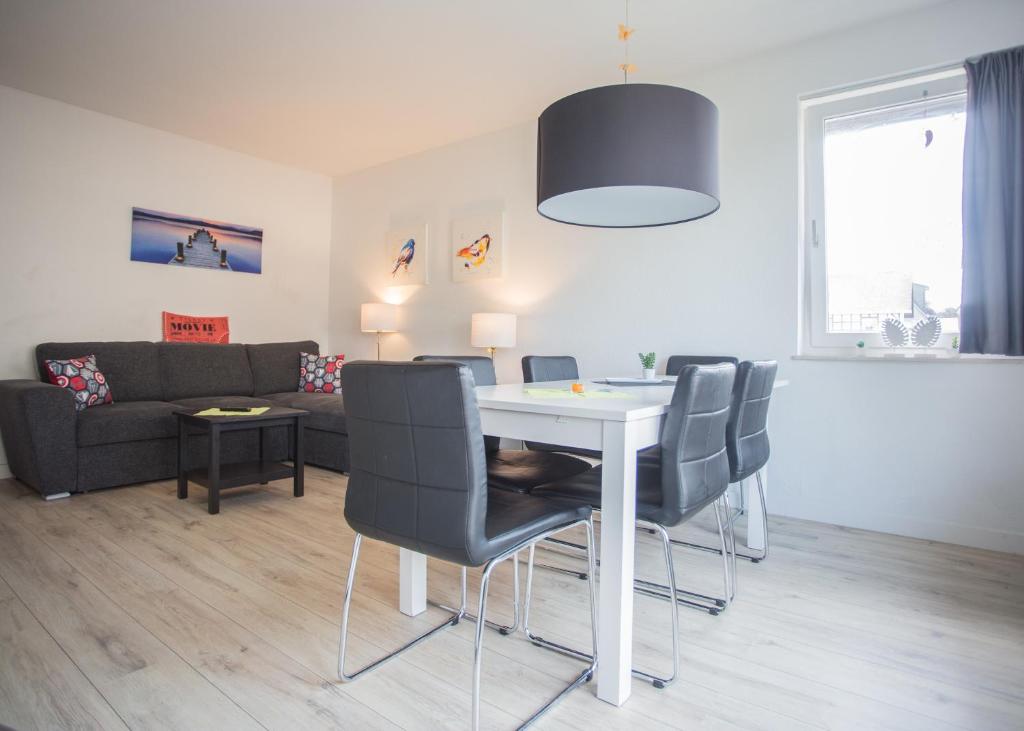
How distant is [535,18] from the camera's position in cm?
291

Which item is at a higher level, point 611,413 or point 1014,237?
point 1014,237

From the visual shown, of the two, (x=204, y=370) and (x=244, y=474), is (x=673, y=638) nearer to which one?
(x=244, y=474)

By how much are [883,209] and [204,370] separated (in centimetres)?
462

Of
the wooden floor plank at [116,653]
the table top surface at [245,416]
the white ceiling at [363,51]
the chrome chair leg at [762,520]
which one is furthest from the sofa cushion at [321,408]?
the chrome chair leg at [762,520]

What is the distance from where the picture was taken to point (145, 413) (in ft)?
11.8

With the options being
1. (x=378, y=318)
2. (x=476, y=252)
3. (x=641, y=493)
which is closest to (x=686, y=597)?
(x=641, y=493)

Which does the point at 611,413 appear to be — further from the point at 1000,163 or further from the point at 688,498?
the point at 1000,163

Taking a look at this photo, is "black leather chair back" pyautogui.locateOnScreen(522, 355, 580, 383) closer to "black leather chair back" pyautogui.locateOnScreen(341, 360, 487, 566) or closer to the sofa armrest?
"black leather chair back" pyautogui.locateOnScreen(341, 360, 487, 566)

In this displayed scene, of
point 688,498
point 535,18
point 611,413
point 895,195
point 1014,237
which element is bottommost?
point 688,498

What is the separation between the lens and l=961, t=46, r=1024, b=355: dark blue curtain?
8.25ft

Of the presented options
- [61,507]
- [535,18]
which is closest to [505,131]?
[535,18]

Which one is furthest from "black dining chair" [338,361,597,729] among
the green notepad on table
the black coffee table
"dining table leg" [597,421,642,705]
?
the green notepad on table

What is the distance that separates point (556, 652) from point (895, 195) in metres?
2.80

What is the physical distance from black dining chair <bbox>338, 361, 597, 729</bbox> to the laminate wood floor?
22 centimetres
